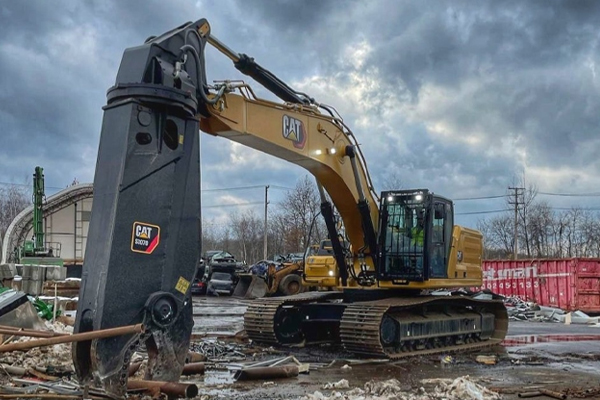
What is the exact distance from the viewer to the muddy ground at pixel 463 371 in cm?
828

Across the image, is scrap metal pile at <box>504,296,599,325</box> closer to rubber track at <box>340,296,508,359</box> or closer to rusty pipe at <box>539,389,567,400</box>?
rubber track at <box>340,296,508,359</box>

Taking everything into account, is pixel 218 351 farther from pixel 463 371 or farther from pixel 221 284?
pixel 221 284

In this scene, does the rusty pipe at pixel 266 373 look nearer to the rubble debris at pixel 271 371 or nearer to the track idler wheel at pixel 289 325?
the rubble debris at pixel 271 371

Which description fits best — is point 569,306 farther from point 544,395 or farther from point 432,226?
point 544,395

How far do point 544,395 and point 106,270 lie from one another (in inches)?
217

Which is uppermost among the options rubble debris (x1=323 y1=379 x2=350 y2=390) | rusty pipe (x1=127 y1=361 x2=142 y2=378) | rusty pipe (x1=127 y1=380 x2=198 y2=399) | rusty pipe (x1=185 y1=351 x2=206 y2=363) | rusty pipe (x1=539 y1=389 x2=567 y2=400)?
rusty pipe (x1=127 y1=380 x2=198 y2=399)

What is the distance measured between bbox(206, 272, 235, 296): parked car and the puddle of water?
17856 millimetres

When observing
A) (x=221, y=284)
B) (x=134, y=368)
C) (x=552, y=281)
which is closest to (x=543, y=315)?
(x=552, y=281)

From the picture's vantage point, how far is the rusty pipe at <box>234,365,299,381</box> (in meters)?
8.73

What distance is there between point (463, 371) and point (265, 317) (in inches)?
147

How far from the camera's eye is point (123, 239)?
5355 mm

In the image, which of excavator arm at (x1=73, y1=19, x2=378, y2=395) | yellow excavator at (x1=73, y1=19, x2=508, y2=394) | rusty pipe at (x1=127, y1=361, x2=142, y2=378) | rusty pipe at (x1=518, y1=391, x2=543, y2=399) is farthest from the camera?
rusty pipe at (x1=518, y1=391, x2=543, y2=399)

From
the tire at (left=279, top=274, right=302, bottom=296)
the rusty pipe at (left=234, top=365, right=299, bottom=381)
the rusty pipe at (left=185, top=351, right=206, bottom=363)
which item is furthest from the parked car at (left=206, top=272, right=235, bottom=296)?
the rusty pipe at (left=234, top=365, right=299, bottom=381)

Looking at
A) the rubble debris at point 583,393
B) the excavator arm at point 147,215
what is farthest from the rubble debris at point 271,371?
the rubble debris at point 583,393
